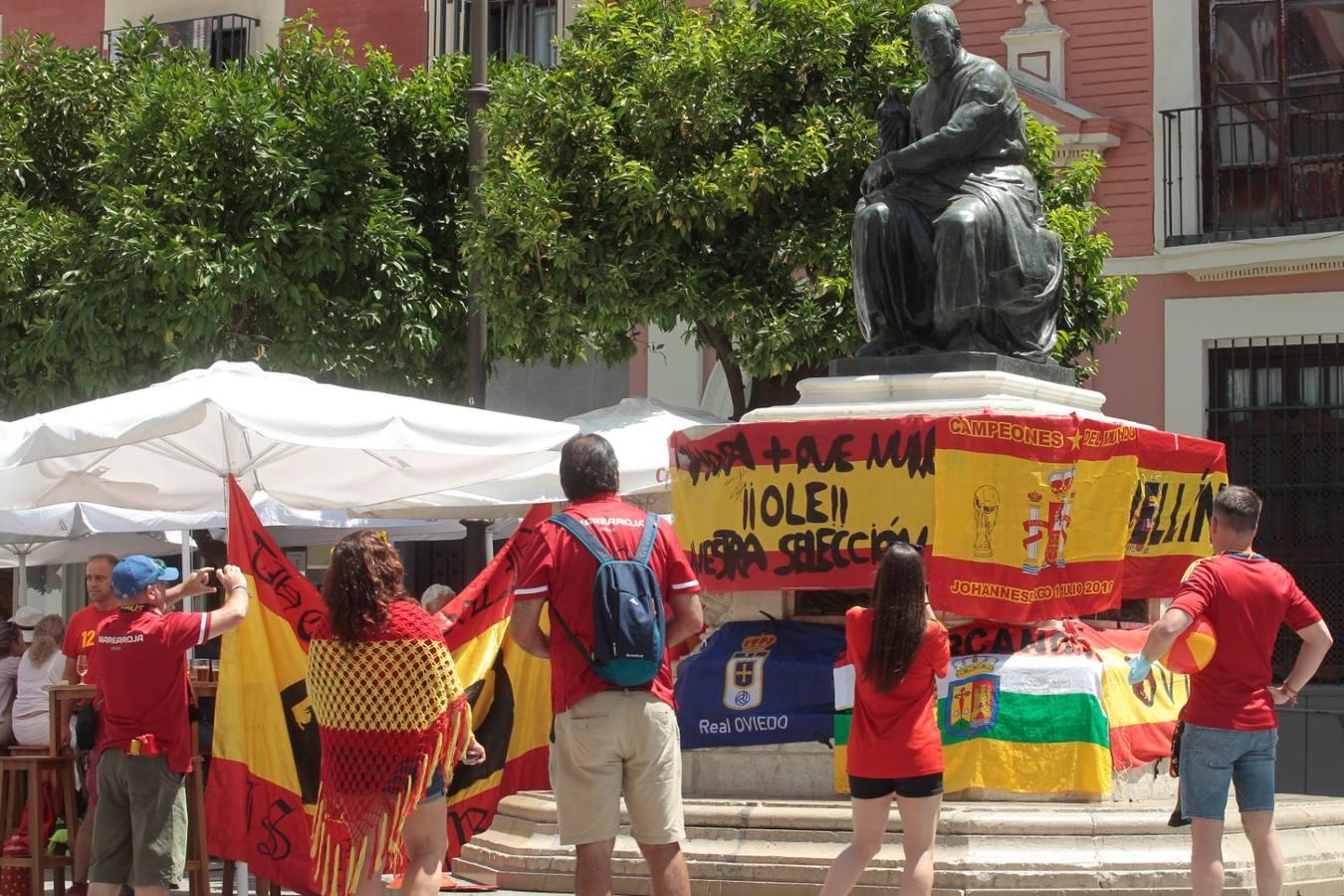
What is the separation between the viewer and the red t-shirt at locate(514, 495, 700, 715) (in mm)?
5789

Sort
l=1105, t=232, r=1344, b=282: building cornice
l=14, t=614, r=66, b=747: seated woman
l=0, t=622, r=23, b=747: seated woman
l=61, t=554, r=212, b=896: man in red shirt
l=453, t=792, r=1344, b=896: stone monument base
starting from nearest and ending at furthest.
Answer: l=453, t=792, r=1344, b=896: stone monument base → l=61, t=554, r=212, b=896: man in red shirt → l=14, t=614, r=66, b=747: seated woman → l=0, t=622, r=23, b=747: seated woman → l=1105, t=232, r=1344, b=282: building cornice

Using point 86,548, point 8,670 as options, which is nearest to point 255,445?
point 8,670

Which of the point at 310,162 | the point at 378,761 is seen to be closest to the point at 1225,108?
the point at 310,162

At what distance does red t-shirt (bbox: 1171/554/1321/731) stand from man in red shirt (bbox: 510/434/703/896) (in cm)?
166

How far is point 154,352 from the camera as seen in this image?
15992 millimetres

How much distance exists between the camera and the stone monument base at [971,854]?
7047 mm

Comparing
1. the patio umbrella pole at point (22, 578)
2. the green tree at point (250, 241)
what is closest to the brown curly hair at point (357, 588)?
the patio umbrella pole at point (22, 578)

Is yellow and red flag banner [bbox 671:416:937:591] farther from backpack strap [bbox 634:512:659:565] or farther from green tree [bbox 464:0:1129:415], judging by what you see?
green tree [bbox 464:0:1129:415]

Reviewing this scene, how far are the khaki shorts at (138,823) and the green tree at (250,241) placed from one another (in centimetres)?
884

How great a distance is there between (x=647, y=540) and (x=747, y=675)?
7.73 feet

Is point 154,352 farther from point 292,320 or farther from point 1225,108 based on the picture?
point 1225,108

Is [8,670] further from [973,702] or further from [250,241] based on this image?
[250,241]

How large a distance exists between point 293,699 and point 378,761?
1704 millimetres

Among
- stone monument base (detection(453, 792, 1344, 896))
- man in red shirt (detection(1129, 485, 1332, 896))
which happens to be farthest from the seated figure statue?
man in red shirt (detection(1129, 485, 1332, 896))
